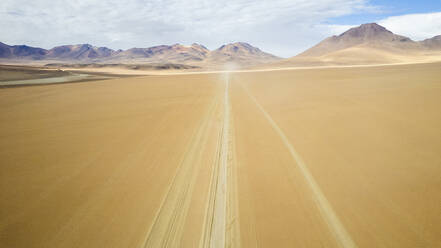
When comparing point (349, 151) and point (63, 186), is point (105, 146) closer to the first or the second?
point (63, 186)

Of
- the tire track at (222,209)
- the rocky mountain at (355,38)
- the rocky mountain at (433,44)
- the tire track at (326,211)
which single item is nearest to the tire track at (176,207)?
the tire track at (222,209)

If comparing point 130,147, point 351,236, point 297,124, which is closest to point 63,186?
point 130,147

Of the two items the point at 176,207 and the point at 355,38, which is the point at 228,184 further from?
the point at 355,38

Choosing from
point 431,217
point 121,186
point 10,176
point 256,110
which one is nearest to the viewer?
point 431,217

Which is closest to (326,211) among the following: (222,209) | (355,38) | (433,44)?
(222,209)

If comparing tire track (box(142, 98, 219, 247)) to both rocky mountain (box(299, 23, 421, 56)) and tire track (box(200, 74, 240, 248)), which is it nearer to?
tire track (box(200, 74, 240, 248))

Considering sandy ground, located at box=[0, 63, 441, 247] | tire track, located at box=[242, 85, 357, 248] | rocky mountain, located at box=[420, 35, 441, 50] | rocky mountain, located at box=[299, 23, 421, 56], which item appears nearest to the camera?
tire track, located at box=[242, 85, 357, 248]

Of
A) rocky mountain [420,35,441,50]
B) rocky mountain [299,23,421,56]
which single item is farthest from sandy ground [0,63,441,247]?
rocky mountain [420,35,441,50]

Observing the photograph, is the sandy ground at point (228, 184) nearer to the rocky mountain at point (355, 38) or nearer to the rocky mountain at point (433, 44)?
the rocky mountain at point (355, 38)
